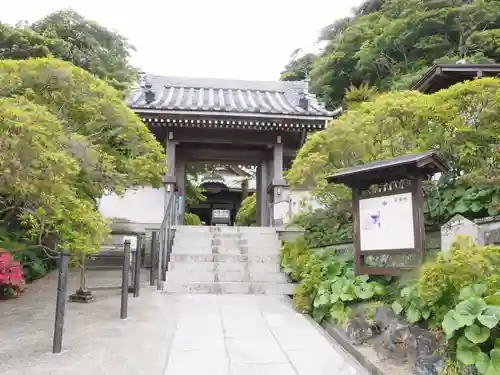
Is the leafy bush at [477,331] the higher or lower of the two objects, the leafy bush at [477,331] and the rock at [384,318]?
the higher

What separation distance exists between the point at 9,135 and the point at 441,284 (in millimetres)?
4233

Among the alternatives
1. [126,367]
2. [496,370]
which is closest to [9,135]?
[126,367]

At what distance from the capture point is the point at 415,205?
4477mm

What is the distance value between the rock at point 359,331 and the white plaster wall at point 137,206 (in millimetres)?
7713

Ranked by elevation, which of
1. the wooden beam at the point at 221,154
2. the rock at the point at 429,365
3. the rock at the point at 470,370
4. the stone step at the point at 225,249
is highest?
the wooden beam at the point at 221,154

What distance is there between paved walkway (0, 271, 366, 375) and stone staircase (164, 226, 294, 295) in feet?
2.13

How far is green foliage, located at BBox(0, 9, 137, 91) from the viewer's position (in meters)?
17.1

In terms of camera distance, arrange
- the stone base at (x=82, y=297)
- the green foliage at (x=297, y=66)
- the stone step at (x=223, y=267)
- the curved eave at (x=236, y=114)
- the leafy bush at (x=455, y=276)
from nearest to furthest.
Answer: the leafy bush at (x=455, y=276) → the stone base at (x=82, y=297) → the stone step at (x=223, y=267) → the curved eave at (x=236, y=114) → the green foliage at (x=297, y=66)

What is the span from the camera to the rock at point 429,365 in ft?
9.69

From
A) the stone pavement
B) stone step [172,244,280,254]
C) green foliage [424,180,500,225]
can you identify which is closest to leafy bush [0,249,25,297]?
the stone pavement

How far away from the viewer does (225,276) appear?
7.54 metres

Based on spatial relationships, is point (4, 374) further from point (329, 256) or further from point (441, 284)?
point (329, 256)

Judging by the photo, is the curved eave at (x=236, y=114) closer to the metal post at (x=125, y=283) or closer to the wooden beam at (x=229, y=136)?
the wooden beam at (x=229, y=136)

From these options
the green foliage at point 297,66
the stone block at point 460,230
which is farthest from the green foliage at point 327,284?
the green foliage at point 297,66
